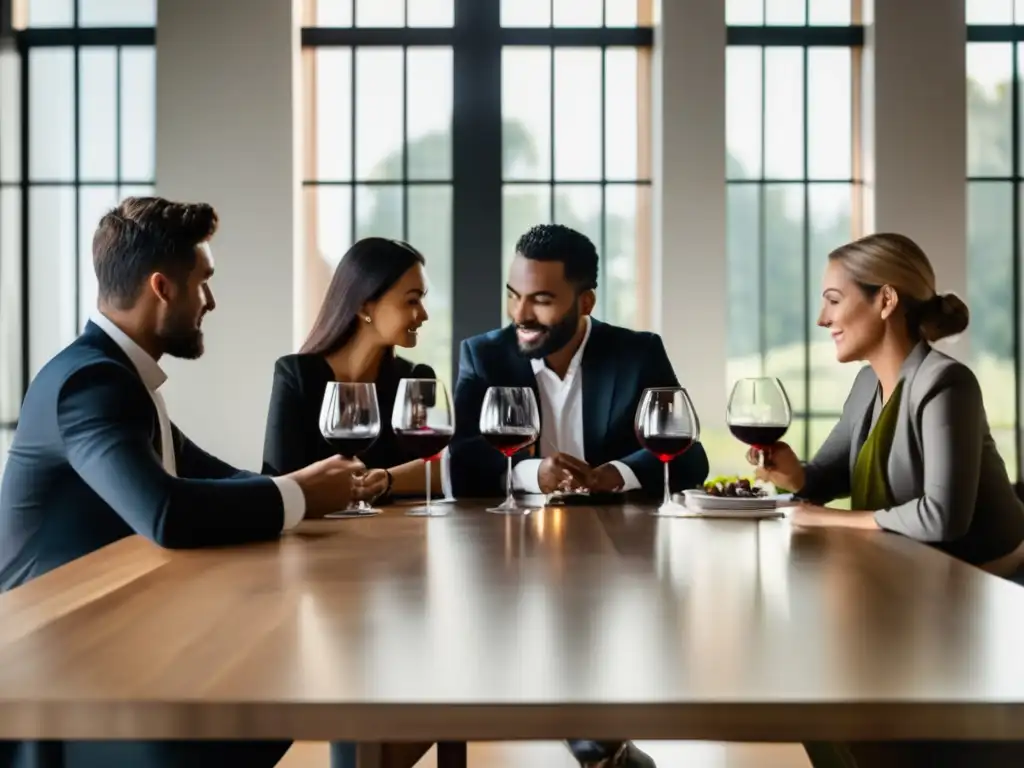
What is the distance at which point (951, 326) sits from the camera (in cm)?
254

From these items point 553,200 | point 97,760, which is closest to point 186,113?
point 553,200

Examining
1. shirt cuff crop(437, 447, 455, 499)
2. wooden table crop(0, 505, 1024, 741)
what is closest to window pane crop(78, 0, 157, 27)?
shirt cuff crop(437, 447, 455, 499)

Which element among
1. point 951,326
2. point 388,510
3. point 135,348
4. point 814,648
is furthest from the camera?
point 951,326

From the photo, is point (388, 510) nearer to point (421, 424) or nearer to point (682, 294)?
point (421, 424)

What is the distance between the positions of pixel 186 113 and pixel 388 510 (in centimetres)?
444

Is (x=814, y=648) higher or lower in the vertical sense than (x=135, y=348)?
lower

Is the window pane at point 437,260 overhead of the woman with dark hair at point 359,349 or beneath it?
overhead

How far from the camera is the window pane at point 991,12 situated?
6.13 metres

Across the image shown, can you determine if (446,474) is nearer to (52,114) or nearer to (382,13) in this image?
(382,13)

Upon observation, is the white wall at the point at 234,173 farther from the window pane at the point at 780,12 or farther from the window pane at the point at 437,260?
the window pane at the point at 780,12

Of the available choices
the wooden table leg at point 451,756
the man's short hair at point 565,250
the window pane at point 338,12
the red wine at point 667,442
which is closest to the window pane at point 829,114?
the window pane at point 338,12

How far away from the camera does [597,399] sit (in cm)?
305

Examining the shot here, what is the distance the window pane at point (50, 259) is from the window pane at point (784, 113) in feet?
13.0

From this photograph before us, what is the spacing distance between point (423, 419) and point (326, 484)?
0.26 m
